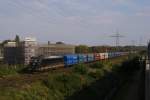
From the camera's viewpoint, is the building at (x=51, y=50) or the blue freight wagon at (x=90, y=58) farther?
the building at (x=51, y=50)

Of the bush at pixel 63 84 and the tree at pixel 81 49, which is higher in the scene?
the tree at pixel 81 49

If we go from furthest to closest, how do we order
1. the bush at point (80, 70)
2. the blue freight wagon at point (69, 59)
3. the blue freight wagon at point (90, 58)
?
the blue freight wagon at point (90, 58) < the blue freight wagon at point (69, 59) < the bush at point (80, 70)

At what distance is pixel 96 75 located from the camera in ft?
154

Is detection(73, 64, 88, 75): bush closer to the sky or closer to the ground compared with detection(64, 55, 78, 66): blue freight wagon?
closer to the ground

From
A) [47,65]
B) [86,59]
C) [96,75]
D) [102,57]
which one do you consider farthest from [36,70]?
[102,57]

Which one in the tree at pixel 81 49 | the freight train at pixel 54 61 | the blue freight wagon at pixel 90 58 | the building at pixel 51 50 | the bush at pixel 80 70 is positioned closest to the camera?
the bush at pixel 80 70

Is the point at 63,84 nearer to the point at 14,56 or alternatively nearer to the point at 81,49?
the point at 14,56

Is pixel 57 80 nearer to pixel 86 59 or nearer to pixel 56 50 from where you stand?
pixel 86 59

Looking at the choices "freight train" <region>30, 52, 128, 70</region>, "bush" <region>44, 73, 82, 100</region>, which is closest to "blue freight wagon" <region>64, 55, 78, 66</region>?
"freight train" <region>30, 52, 128, 70</region>

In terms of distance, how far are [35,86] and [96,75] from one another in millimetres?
20558

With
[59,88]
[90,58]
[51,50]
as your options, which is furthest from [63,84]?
[51,50]

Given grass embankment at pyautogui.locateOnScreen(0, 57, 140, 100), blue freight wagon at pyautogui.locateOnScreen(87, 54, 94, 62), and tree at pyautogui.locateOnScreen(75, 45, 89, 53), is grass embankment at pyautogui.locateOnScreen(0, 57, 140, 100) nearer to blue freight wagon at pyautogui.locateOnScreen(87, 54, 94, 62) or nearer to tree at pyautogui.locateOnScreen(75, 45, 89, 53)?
blue freight wagon at pyautogui.locateOnScreen(87, 54, 94, 62)

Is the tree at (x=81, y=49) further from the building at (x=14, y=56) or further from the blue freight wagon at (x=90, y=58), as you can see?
the building at (x=14, y=56)

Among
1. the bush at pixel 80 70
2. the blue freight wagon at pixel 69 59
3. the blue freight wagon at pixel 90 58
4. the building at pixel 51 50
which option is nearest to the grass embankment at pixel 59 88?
the bush at pixel 80 70
